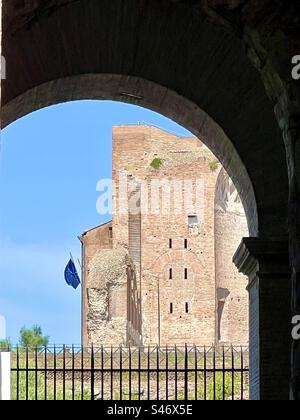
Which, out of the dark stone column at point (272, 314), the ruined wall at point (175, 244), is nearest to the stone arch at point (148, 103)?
the dark stone column at point (272, 314)

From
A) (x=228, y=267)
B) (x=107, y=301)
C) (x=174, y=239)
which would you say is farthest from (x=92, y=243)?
(x=107, y=301)

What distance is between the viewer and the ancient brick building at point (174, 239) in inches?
2087

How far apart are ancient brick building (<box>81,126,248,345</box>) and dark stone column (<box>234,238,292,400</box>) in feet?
128

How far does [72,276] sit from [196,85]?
108 feet

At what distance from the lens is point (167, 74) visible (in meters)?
13.2

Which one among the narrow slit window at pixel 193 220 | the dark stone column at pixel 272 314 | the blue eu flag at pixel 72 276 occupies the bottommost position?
the dark stone column at pixel 272 314

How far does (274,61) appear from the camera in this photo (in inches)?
382

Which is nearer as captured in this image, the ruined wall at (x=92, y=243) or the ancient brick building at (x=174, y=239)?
the ruined wall at (x=92, y=243)

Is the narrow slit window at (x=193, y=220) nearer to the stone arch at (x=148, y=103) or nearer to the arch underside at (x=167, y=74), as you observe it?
the stone arch at (x=148, y=103)

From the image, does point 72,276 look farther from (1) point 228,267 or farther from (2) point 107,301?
(1) point 228,267

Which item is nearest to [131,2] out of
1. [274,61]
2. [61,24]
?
[61,24]

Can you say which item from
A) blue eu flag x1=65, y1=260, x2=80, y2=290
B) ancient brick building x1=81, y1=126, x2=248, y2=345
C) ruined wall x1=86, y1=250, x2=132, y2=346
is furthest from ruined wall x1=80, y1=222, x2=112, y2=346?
blue eu flag x1=65, y1=260, x2=80, y2=290

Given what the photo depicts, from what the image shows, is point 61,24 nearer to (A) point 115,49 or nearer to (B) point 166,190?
(A) point 115,49

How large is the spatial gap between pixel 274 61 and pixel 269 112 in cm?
339
